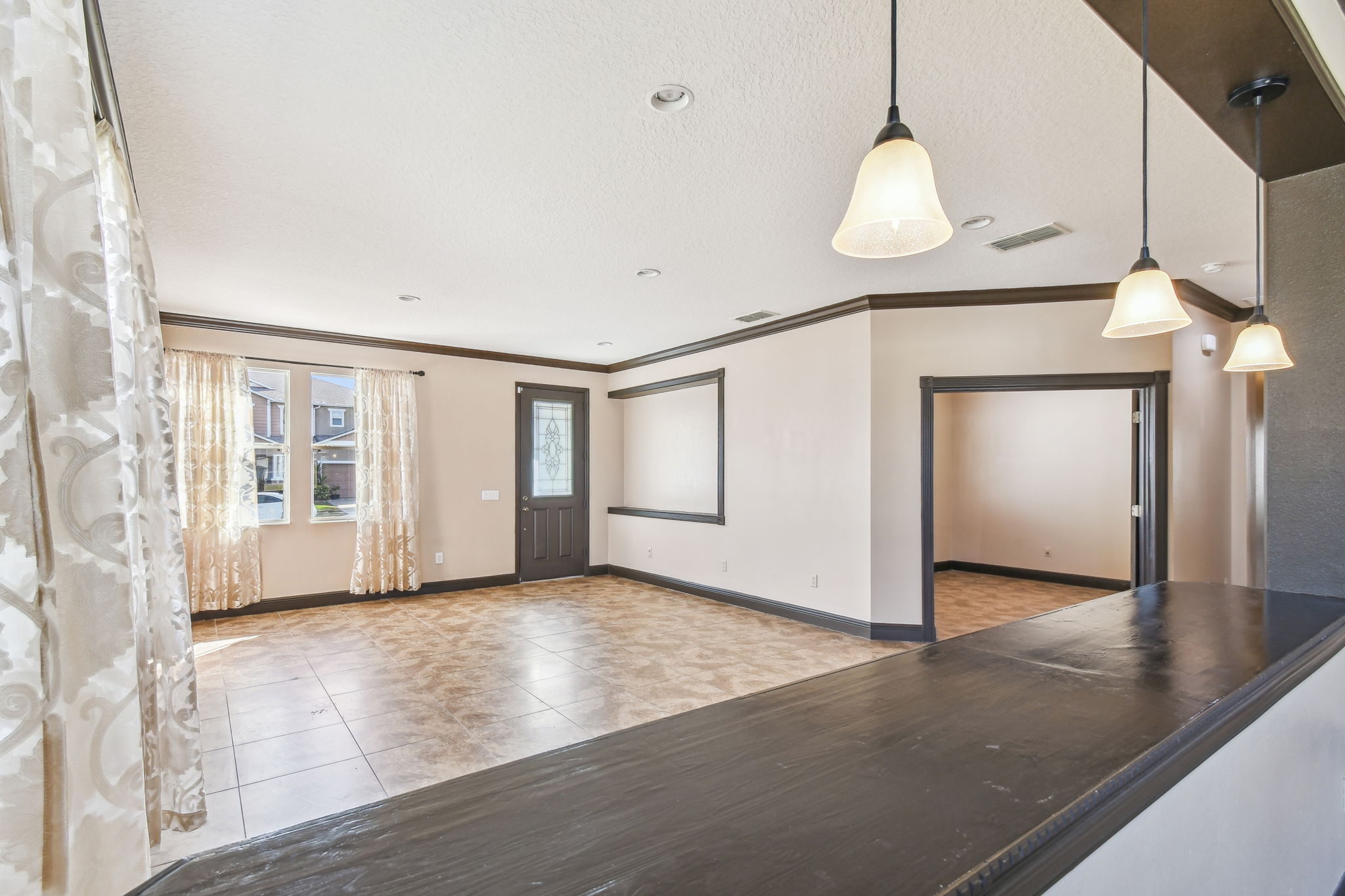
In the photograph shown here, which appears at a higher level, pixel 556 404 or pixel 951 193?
pixel 951 193

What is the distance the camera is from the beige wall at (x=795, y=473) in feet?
16.3

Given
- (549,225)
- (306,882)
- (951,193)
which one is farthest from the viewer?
(549,225)

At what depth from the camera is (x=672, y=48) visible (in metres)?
2.02

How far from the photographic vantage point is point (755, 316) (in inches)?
214

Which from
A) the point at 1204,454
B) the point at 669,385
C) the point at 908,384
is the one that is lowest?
the point at 1204,454

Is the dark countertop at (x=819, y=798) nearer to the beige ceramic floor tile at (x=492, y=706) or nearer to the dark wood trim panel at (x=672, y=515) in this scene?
the beige ceramic floor tile at (x=492, y=706)

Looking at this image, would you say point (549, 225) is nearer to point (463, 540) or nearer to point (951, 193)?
point (951, 193)

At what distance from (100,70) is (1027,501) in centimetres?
861

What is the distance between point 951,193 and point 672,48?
167 cm

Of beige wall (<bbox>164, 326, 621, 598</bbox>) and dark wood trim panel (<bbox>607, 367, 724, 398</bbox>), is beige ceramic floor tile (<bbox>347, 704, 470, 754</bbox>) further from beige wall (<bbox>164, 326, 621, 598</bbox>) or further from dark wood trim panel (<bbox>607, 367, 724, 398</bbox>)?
dark wood trim panel (<bbox>607, 367, 724, 398</bbox>)

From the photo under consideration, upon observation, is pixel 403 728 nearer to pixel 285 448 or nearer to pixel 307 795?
pixel 307 795

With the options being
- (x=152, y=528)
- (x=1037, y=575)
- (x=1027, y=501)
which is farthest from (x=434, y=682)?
(x=1027, y=501)

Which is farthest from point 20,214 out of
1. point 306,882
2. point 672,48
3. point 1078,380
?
point 1078,380

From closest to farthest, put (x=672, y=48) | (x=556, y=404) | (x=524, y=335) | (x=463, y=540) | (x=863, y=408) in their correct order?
(x=672, y=48)
(x=863, y=408)
(x=524, y=335)
(x=463, y=540)
(x=556, y=404)
